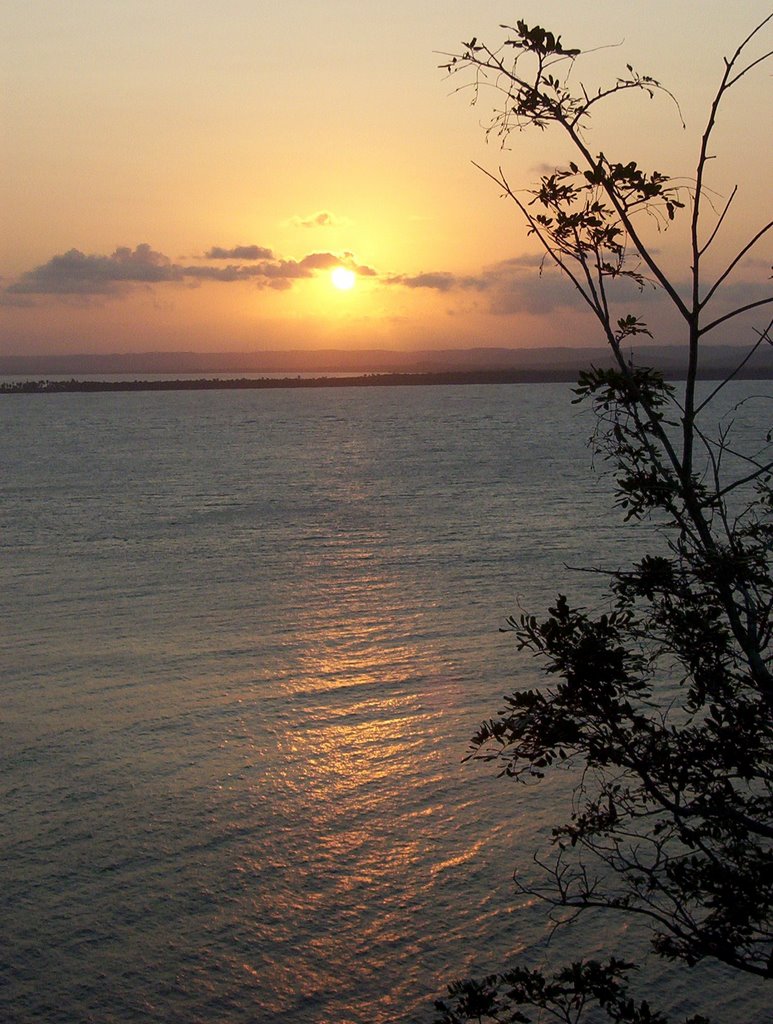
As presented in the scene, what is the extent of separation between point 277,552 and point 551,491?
13.4 m

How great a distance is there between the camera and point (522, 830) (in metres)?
8.12

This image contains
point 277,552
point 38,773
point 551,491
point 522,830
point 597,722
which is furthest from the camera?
point 551,491

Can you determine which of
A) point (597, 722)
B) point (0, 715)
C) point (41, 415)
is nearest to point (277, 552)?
point (0, 715)

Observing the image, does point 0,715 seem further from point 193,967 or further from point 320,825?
point 193,967

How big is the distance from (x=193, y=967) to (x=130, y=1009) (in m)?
0.48

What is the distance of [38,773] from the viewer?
920cm

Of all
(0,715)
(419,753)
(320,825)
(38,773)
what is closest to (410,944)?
(320,825)

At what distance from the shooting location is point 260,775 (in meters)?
9.20

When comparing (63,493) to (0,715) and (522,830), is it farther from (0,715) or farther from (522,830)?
(522,830)

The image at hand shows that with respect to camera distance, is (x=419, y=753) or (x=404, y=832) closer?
(x=404, y=832)

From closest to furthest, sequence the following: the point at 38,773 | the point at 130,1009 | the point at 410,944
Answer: the point at 130,1009, the point at 410,944, the point at 38,773

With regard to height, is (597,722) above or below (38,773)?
above

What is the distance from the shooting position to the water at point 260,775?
255 inches

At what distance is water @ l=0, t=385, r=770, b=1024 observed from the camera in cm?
648
